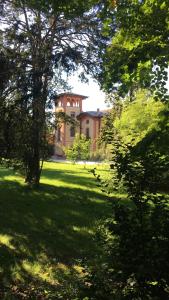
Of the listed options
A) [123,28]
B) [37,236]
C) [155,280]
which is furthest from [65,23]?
[155,280]

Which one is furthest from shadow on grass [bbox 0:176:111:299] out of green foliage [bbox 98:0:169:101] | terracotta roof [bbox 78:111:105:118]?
terracotta roof [bbox 78:111:105:118]

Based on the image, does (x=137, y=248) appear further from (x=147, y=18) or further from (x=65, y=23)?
(x=65, y=23)

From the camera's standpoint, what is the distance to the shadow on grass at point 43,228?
A: 30.8 feet

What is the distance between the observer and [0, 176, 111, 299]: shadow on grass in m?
9.38

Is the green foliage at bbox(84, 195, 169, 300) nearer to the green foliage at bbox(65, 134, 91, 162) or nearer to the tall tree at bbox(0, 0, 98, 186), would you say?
the tall tree at bbox(0, 0, 98, 186)

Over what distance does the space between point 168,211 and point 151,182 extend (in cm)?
38

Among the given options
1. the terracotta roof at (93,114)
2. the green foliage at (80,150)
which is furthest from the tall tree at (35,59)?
the terracotta roof at (93,114)

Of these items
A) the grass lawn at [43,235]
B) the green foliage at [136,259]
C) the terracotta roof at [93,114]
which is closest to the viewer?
the green foliage at [136,259]

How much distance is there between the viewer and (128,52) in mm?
6082

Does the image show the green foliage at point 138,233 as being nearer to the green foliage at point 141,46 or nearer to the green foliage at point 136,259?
the green foliage at point 136,259

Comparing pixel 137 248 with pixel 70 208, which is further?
pixel 70 208

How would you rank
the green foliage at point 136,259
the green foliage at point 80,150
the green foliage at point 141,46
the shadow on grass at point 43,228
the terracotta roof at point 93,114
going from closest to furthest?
the green foliage at point 136,259 → the green foliage at point 141,46 → the shadow on grass at point 43,228 → the green foliage at point 80,150 → the terracotta roof at point 93,114

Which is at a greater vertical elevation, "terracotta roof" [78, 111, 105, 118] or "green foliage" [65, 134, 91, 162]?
"terracotta roof" [78, 111, 105, 118]

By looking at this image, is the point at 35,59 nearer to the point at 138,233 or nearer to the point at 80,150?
the point at 138,233
